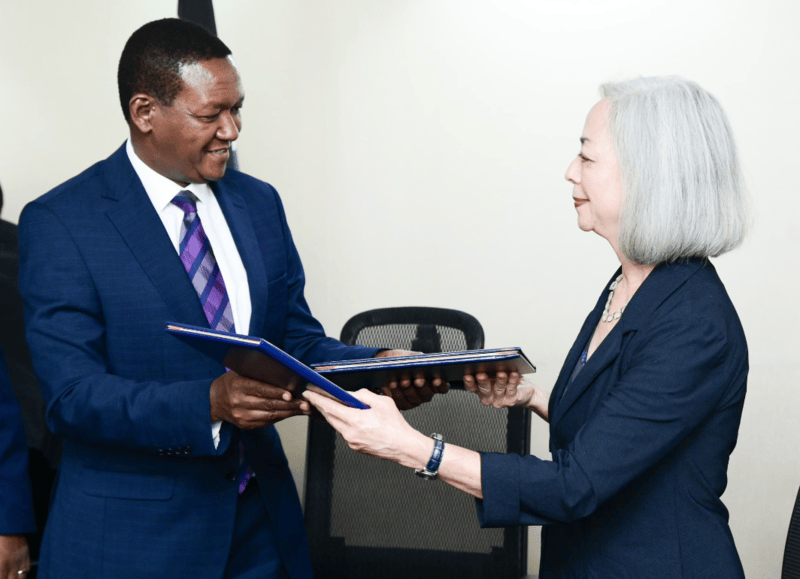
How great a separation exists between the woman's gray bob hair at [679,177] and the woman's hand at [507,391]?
16.7 inches

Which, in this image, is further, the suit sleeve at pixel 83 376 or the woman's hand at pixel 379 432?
the suit sleeve at pixel 83 376

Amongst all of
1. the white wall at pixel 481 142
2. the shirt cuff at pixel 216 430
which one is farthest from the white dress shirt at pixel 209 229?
the white wall at pixel 481 142

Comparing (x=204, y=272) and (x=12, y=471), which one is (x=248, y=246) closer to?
(x=204, y=272)

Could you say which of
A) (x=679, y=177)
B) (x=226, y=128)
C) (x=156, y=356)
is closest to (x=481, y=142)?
(x=226, y=128)

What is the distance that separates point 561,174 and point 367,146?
2.76 ft

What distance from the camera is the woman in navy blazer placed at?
122cm

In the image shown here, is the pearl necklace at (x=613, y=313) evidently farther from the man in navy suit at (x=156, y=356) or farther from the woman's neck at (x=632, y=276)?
the man in navy suit at (x=156, y=356)

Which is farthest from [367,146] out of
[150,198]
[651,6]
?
[150,198]

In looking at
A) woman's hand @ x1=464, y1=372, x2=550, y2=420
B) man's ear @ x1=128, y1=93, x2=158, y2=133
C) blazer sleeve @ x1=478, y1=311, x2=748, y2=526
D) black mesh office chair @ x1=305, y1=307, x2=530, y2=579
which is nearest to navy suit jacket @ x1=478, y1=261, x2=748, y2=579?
blazer sleeve @ x1=478, y1=311, x2=748, y2=526

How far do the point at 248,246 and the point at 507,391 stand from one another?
679 mm

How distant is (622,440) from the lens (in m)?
1.22

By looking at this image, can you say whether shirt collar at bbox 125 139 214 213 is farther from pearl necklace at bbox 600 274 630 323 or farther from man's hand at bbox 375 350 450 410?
pearl necklace at bbox 600 274 630 323

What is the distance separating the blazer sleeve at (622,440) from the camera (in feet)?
3.99

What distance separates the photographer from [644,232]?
132 centimetres
